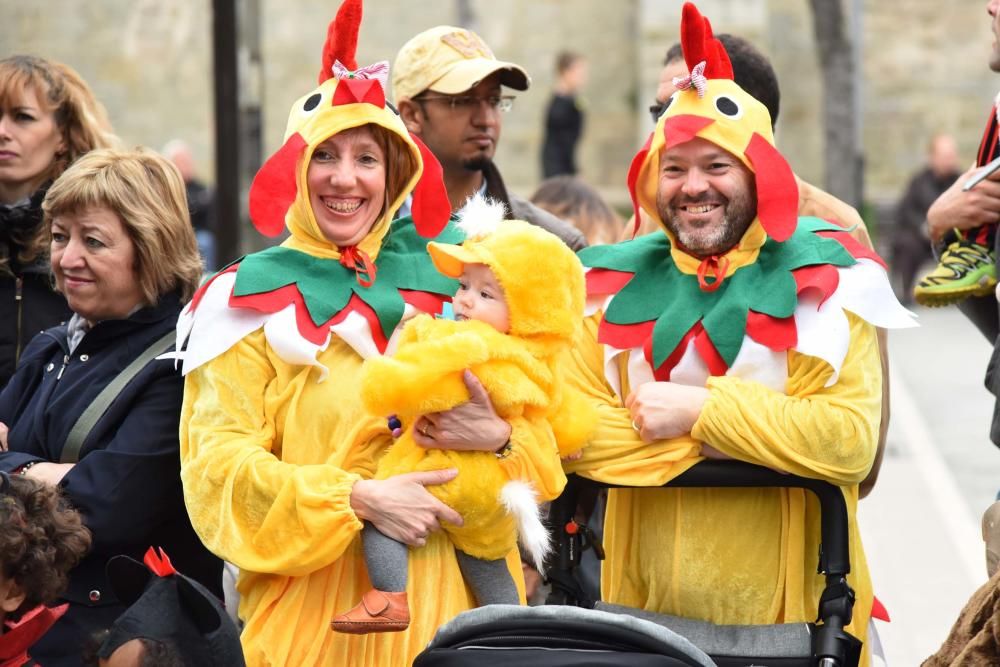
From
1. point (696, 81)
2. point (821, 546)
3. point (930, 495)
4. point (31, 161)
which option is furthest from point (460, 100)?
point (930, 495)

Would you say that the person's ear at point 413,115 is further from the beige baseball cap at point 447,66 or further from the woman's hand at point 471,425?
the woman's hand at point 471,425

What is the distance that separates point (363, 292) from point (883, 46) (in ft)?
73.2

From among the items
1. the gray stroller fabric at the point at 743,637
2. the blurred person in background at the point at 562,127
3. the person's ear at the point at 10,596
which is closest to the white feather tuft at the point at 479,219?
the gray stroller fabric at the point at 743,637

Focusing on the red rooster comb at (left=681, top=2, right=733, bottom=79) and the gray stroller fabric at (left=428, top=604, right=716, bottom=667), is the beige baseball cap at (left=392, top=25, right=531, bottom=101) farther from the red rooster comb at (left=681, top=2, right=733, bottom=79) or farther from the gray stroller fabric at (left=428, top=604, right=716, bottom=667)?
the gray stroller fabric at (left=428, top=604, right=716, bottom=667)

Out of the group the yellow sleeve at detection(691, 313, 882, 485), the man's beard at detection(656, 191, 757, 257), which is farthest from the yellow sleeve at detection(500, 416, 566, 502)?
the man's beard at detection(656, 191, 757, 257)

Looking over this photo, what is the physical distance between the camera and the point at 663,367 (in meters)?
4.37

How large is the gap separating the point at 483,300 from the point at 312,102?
0.76 metres

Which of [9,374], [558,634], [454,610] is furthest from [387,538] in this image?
[9,374]

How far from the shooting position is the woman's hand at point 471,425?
400cm

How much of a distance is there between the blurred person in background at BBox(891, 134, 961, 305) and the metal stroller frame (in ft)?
48.8

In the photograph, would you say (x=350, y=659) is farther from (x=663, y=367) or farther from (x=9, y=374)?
(x=9, y=374)

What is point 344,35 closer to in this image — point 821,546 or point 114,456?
point 114,456

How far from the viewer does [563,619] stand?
3.53m

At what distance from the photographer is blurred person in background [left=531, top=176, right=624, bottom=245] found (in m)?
6.99
